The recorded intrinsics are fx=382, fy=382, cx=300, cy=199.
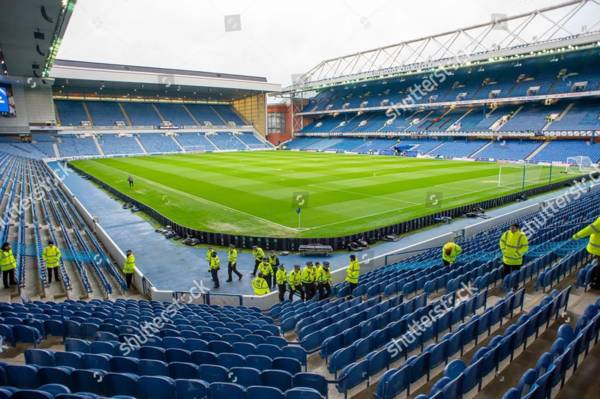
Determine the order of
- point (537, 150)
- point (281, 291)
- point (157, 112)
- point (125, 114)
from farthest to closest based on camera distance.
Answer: point (157, 112)
point (125, 114)
point (537, 150)
point (281, 291)

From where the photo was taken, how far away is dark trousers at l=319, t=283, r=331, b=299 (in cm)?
Result: 1139

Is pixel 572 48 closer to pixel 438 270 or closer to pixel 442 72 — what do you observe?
pixel 442 72

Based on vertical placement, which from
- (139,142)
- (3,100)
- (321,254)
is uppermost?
(3,100)

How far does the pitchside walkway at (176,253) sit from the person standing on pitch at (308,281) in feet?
10.1

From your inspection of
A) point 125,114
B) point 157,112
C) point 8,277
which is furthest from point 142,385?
point 157,112

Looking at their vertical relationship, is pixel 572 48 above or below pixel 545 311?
above

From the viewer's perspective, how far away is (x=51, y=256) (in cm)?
1218

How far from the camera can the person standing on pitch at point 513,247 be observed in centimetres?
891

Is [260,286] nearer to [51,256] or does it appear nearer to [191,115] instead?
[51,256]

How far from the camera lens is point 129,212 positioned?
25625 mm

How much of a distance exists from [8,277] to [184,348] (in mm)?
8570

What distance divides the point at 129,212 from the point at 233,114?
6865 cm

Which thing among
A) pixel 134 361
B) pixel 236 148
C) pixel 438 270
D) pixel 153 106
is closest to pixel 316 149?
pixel 236 148

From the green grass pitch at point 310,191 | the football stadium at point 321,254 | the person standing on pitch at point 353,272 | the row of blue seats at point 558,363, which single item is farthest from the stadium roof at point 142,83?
the row of blue seats at point 558,363
